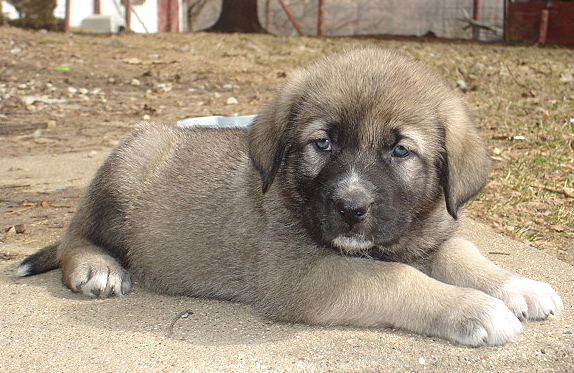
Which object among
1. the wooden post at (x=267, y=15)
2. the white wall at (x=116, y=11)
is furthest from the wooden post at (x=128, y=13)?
the wooden post at (x=267, y=15)

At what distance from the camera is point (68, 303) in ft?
11.9

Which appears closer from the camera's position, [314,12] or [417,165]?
[417,165]

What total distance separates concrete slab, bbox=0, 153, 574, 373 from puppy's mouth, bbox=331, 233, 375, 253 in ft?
1.13

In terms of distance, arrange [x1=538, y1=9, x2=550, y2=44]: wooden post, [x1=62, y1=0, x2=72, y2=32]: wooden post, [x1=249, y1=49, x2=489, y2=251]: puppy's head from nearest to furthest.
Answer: [x1=249, y1=49, x2=489, y2=251]: puppy's head, [x1=538, y1=9, x2=550, y2=44]: wooden post, [x1=62, y1=0, x2=72, y2=32]: wooden post

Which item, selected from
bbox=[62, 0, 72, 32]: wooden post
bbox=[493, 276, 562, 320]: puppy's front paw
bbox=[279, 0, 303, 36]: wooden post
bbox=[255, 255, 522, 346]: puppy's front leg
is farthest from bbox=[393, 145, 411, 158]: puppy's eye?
bbox=[279, 0, 303, 36]: wooden post

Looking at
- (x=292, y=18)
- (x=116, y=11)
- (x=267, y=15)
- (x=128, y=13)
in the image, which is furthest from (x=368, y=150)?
(x=267, y=15)

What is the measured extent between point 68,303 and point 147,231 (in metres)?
0.57

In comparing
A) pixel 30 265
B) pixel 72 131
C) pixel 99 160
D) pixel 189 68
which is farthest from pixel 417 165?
pixel 189 68

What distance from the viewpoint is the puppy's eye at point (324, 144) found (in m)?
3.26

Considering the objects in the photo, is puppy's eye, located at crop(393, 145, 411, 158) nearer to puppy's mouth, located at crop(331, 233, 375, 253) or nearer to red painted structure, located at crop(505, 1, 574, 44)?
puppy's mouth, located at crop(331, 233, 375, 253)

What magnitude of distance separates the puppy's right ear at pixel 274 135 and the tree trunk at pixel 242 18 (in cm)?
1593

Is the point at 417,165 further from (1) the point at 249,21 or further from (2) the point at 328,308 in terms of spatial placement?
(1) the point at 249,21

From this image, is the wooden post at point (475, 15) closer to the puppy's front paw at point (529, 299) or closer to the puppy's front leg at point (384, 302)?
the puppy's front paw at point (529, 299)

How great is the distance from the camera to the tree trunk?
19.2 m
